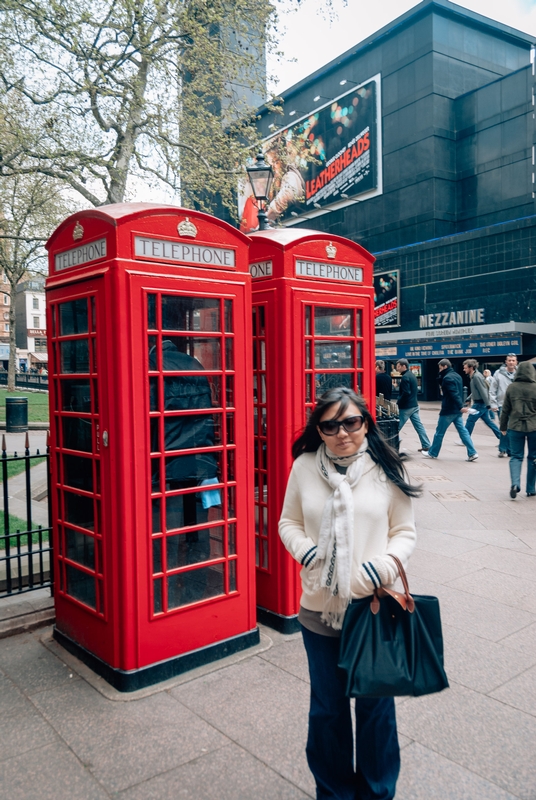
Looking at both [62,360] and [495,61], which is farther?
[495,61]

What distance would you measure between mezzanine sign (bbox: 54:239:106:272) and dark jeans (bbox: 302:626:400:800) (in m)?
2.41

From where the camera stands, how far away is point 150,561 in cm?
355

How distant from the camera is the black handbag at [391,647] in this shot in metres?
2.16

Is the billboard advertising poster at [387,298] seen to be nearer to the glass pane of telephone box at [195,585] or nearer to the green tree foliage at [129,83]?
the green tree foliage at [129,83]

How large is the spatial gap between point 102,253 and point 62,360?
0.86m

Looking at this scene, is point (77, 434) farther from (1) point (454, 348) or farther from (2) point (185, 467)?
(1) point (454, 348)

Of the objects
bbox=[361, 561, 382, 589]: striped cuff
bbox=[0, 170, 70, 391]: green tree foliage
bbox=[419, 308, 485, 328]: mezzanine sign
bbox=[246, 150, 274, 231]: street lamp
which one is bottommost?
bbox=[361, 561, 382, 589]: striped cuff

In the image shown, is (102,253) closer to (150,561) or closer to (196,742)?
(150,561)

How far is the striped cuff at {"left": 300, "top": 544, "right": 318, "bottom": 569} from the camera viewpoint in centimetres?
238

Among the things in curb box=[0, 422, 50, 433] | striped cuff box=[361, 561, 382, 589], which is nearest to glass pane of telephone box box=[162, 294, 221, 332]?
striped cuff box=[361, 561, 382, 589]

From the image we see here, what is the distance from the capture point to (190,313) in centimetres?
373

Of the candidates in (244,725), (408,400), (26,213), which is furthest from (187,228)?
(26,213)

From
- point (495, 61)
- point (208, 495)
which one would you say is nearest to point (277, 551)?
point (208, 495)

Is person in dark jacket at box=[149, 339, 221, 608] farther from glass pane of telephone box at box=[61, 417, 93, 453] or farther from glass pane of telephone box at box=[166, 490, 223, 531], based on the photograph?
glass pane of telephone box at box=[61, 417, 93, 453]
